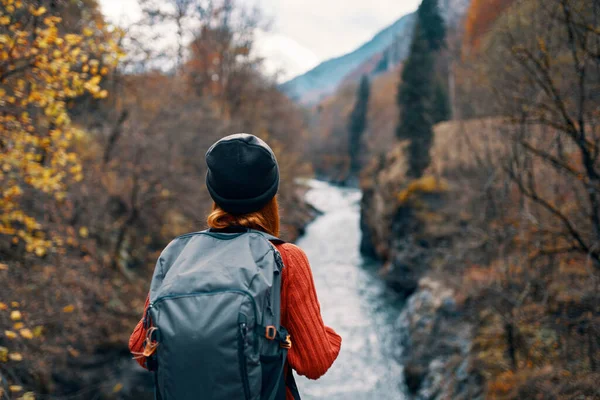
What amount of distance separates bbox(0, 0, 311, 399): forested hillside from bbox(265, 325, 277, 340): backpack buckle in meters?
2.61

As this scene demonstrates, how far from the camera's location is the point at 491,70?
21.2ft

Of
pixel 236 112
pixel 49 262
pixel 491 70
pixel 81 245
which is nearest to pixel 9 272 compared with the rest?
pixel 49 262

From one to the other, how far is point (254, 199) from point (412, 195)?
60.6ft

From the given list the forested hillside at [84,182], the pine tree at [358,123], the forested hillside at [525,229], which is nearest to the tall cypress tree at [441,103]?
the forested hillside at [525,229]

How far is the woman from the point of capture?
1559 mm

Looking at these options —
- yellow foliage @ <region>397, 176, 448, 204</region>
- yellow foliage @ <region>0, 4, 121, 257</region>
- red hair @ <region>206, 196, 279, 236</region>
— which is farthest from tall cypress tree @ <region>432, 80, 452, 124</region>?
red hair @ <region>206, 196, 279, 236</region>

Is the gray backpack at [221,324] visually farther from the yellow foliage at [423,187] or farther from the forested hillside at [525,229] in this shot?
the yellow foliage at [423,187]

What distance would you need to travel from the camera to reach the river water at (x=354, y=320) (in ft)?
34.7

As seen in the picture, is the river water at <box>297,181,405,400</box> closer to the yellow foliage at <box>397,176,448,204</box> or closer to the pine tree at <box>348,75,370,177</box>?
the yellow foliage at <box>397,176,448,204</box>

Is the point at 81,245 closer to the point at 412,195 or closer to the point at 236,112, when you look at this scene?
the point at 236,112

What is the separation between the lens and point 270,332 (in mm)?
1470

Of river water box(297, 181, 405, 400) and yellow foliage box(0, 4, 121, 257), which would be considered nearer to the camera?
yellow foliage box(0, 4, 121, 257)

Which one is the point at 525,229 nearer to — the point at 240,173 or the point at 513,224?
the point at 513,224

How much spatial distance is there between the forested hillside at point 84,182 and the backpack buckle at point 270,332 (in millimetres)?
2610
